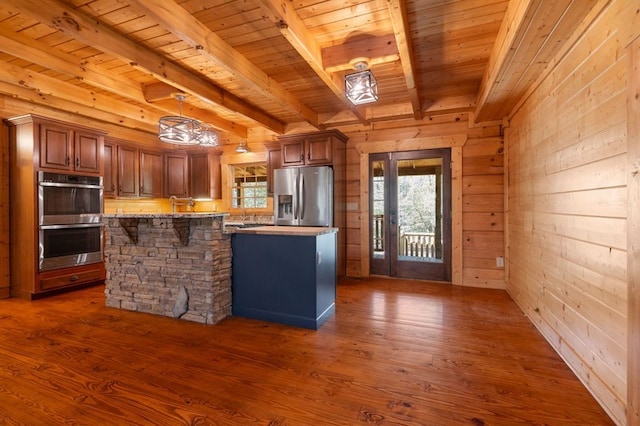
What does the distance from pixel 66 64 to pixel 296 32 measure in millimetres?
2350

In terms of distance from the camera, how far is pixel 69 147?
3.86m

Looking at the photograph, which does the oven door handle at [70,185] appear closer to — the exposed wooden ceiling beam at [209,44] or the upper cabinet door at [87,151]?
the upper cabinet door at [87,151]

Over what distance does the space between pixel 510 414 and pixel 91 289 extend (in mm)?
4853

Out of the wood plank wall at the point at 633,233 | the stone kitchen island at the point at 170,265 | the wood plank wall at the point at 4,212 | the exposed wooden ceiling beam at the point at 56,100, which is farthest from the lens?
the wood plank wall at the point at 4,212

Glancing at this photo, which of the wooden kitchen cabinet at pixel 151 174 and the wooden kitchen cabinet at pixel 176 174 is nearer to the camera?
the wooden kitchen cabinet at pixel 151 174

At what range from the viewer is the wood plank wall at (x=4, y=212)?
12.0 ft

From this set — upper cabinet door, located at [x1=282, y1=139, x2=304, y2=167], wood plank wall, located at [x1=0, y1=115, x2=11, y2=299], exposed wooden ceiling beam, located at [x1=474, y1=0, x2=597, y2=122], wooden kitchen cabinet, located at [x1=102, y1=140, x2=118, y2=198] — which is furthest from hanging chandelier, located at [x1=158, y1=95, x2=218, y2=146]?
exposed wooden ceiling beam, located at [x1=474, y1=0, x2=597, y2=122]

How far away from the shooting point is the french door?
169 inches

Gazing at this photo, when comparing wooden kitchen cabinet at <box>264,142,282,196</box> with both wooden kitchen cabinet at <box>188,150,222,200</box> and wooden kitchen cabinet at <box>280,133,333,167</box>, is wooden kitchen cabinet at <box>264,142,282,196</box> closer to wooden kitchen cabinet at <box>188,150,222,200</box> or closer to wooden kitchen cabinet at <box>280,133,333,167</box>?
wooden kitchen cabinet at <box>280,133,333,167</box>

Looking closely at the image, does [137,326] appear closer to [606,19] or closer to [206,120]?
[206,120]

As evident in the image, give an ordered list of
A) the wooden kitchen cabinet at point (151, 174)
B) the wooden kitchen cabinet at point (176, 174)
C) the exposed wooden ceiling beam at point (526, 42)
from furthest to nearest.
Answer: the wooden kitchen cabinet at point (176, 174), the wooden kitchen cabinet at point (151, 174), the exposed wooden ceiling beam at point (526, 42)

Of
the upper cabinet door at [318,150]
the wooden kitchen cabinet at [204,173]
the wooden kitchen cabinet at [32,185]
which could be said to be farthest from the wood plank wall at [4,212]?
the upper cabinet door at [318,150]

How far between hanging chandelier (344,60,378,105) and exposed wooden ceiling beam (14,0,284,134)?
1650 mm

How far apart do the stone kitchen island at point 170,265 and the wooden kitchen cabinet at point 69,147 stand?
4.39 feet
